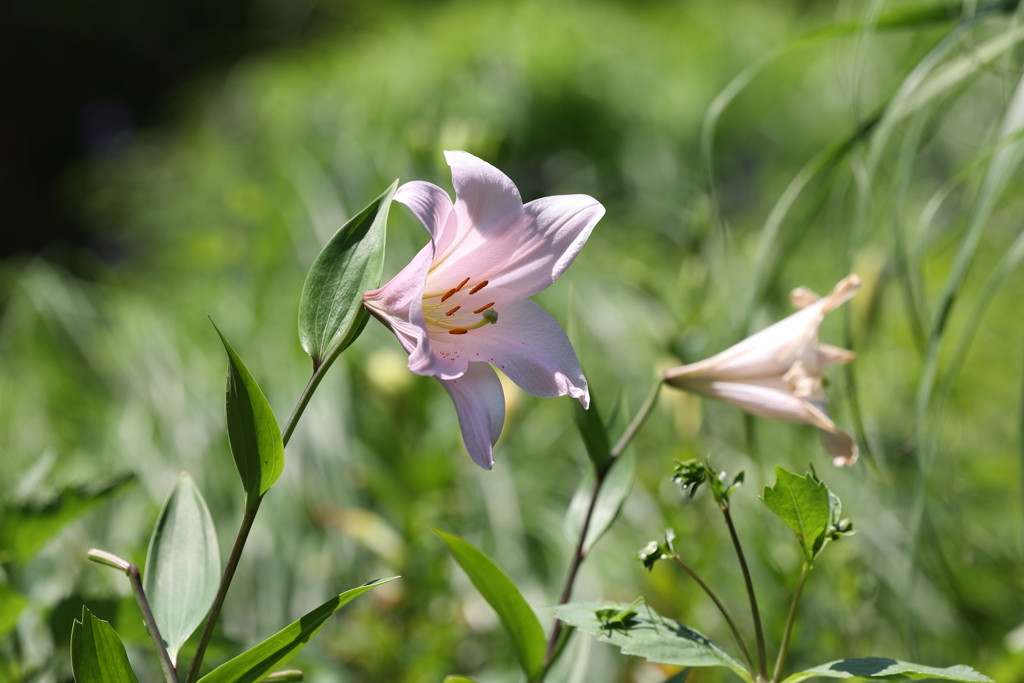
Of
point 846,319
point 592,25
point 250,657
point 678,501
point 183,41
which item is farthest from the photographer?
point 183,41

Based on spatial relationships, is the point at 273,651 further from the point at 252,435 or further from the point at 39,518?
the point at 39,518

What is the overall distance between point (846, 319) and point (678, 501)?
317 mm

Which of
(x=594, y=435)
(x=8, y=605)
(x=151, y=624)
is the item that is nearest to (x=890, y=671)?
(x=594, y=435)

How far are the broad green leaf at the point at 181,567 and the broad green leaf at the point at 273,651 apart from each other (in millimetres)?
33

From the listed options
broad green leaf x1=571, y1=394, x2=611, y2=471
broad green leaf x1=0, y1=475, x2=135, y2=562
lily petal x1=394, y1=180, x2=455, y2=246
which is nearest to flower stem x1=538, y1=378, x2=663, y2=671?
broad green leaf x1=571, y1=394, x2=611, y2=471

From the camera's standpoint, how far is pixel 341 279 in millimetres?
260

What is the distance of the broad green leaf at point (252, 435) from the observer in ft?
0.79

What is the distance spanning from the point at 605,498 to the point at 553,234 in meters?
0.13

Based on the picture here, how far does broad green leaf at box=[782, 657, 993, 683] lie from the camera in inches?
8.6

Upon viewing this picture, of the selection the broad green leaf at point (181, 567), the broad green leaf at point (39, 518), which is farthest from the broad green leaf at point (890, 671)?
the broad green leaf at point (39, 518)

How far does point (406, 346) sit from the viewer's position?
0.26 meters

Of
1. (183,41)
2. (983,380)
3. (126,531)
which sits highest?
(183,41)

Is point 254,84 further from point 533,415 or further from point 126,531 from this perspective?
point 126,531

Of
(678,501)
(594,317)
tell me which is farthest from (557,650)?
(594,317)
